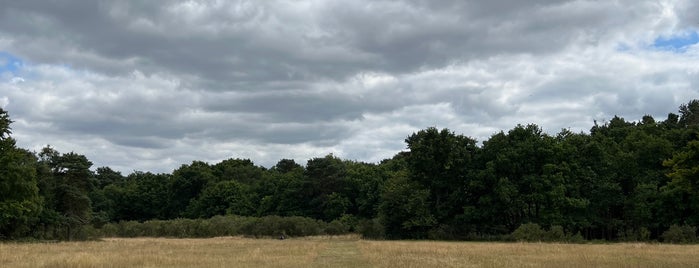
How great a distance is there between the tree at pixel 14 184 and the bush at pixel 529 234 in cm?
4536

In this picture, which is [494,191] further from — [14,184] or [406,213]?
[14,184]

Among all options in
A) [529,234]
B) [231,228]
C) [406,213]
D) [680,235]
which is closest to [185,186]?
[231,228]

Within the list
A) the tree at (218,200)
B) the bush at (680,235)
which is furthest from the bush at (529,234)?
the tree at (218,200)

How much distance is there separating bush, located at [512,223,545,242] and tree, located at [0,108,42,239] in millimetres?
45364

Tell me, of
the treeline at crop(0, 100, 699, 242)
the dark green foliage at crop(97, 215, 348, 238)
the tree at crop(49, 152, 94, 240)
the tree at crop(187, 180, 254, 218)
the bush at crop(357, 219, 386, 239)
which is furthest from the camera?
the tree at crop(187, 180, 254, 218)

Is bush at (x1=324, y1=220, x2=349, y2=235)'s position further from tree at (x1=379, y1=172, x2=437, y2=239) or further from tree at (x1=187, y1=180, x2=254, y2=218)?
tree at (x1=187, y1=180, x2=254, y2=218)

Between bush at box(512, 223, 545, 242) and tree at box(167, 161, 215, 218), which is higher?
tree at box(167, 161, 215, 218)

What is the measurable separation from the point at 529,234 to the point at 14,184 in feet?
157

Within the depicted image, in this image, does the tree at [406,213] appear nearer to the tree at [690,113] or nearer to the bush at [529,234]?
the bush at [529,234]

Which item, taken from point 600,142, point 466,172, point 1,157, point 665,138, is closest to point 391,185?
point 466,172

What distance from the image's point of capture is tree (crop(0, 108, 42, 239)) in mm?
54750

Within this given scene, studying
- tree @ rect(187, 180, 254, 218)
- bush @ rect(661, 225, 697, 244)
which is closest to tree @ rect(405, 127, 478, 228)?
bush @ rect(661, 225, 697, 244)

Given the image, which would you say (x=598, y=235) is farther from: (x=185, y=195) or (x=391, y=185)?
(x=185, y=195)

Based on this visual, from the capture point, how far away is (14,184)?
5625cm
